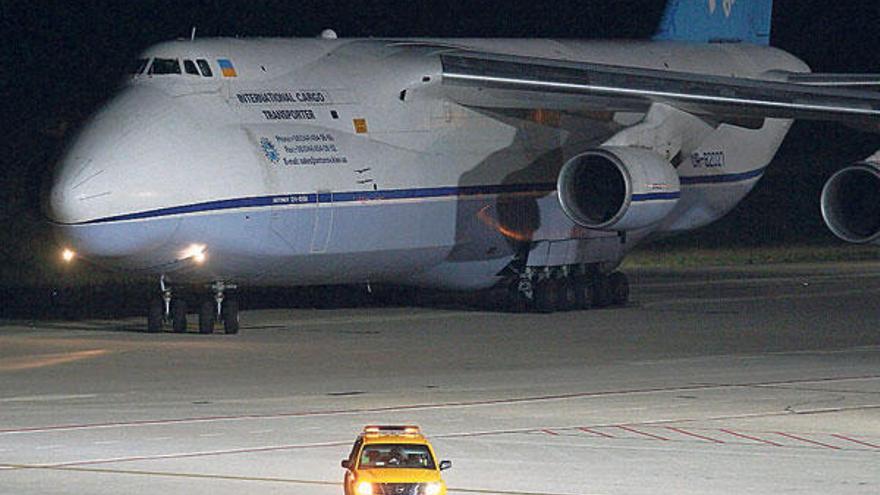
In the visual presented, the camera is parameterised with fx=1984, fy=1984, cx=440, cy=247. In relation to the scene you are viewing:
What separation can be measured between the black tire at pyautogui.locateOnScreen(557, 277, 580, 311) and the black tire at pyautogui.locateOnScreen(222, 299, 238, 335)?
219 inches

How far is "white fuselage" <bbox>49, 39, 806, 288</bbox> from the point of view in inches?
874

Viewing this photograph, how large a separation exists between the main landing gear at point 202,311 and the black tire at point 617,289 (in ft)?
21.4

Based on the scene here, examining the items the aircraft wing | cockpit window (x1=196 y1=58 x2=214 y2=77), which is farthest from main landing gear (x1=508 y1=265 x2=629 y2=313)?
cockpit window (x1=196 y1=58 x2=214 y2=77)

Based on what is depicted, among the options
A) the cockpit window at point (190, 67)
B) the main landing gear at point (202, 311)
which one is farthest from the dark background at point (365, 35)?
the cockpit window at point (190, 67)

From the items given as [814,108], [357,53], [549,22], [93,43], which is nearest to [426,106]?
[357,53]

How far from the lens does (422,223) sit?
25125 millimetres

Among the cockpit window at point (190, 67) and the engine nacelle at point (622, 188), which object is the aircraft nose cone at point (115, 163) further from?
the engine nacelle at point (622, 188)

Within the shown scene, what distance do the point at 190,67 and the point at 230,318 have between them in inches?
118

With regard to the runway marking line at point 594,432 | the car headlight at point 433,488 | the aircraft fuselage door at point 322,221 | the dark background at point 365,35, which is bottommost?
the car headlight at point 433,488

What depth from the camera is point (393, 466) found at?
36.7ft

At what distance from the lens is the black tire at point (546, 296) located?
27141 mm

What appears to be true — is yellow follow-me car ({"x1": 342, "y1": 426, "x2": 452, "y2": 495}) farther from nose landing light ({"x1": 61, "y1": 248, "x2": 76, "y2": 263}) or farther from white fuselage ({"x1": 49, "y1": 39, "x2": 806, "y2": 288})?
nose landing light ({"x1": 61, "y1": 248, "x2": 76, "y2": 263})

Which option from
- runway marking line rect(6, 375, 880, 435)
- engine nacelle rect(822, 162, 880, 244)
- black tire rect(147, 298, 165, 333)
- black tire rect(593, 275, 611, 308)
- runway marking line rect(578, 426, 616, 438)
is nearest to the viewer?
runway marking line rect(578, 426, 616, 438)

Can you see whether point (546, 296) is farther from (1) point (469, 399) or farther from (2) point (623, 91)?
(1) point (469, 399)
